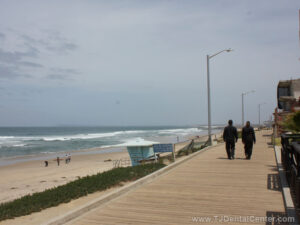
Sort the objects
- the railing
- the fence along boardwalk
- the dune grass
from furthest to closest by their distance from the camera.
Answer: the dune grass < the fence along boardwalk < the railing

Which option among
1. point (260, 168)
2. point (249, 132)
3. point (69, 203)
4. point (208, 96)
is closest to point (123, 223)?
point (69, 203)

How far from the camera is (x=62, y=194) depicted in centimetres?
817

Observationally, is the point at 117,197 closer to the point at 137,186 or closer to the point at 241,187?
the point at 137,186

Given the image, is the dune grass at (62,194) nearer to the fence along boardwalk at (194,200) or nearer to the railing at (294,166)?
the fence along boardwalk at (194,200)

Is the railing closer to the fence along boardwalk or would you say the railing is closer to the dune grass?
the fence along boardwalk

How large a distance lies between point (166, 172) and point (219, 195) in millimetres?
3165

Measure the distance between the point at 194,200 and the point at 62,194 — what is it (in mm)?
3876

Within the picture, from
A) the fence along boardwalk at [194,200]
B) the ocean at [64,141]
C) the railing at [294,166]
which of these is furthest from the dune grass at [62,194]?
the ocean at [64,141]

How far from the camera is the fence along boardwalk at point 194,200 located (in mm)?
5180

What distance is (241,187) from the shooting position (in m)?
Result: 7.33

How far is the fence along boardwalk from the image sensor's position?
5180mm

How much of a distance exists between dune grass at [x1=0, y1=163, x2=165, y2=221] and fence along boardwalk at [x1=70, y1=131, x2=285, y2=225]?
163 cm

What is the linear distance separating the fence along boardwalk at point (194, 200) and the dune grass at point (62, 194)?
1.63m

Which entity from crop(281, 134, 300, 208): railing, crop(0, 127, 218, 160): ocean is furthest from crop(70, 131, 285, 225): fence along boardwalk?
crop(0, 127, 218, 160): ocean
